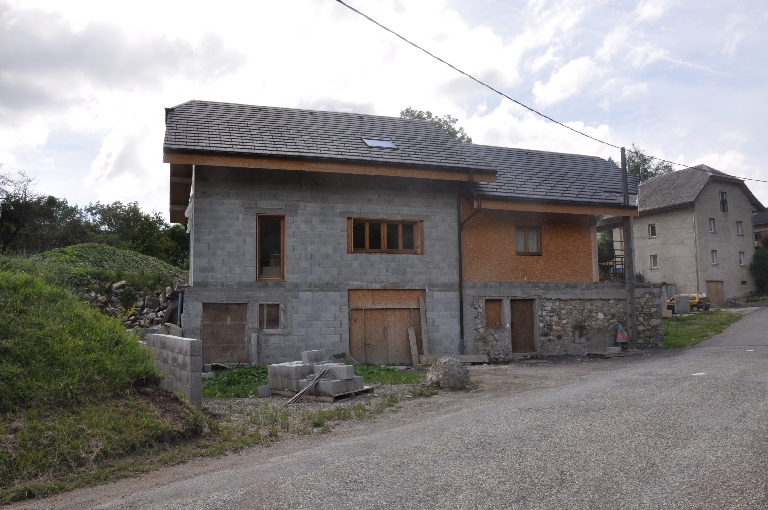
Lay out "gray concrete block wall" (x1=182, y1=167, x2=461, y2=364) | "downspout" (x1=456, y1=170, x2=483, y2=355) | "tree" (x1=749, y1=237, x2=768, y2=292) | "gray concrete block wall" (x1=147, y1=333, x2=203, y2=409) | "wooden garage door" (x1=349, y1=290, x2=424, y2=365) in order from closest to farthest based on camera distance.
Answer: "gray concrete block wall" (x1=147, y1=333, x2=203, y2=409) → "gray concrete block wall" (x1=182, y1=167, x2=461, y2=364) → "wooden garage door" (x1=349, y1=290, x2=424, y2=365) → "downspout" (x1=456, y1=170, x2=483, y2=355) → "tree" (x1=749, y1=237, x2=768, y2=292)

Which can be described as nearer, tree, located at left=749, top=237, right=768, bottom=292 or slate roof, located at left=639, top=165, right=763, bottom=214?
slate roof, located at left=639, top=165, right=763, bottom=214

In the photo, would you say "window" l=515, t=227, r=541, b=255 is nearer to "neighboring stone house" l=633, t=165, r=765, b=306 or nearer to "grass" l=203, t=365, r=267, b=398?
"grass" l=203, t=365, r=267, b=398

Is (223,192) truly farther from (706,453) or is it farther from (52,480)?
(706,453)

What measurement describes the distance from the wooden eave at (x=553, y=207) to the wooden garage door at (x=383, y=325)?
331cm

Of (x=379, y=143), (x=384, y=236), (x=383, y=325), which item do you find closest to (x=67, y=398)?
(x=383, y=325)

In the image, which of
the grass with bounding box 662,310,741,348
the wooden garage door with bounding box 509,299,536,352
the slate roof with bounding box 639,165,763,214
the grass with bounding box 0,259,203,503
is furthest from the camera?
the slate roof with bounding box 639,165,763,214

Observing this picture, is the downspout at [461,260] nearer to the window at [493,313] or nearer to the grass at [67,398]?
the window at [493,313]

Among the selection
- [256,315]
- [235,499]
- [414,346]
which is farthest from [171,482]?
[414,346]

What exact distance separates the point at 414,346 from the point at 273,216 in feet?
17.7

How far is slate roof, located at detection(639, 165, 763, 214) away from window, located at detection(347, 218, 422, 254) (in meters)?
26.2

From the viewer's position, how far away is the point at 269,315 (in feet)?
55.7

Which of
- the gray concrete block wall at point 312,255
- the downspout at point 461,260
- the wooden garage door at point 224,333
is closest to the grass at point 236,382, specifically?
the wooden garage door at point 224,333

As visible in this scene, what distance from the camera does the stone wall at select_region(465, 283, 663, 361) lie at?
19234 millimetres

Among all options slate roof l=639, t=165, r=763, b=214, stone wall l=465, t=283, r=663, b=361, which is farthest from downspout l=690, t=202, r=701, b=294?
stone wall l=465, t=283, r=663, b=361
